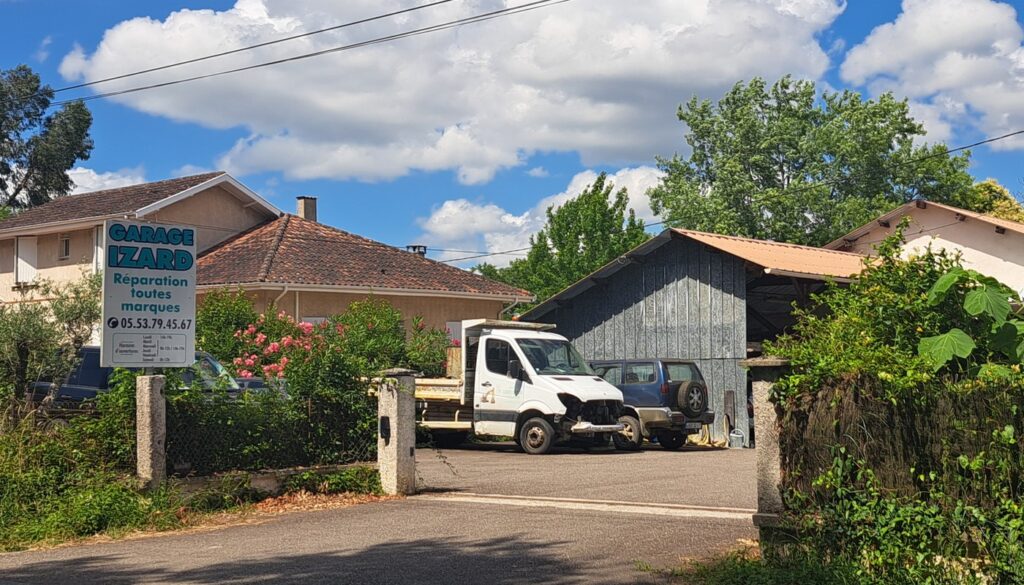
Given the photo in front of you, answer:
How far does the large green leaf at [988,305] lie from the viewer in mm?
7730

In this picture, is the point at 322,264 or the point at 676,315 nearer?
the point at 676,315

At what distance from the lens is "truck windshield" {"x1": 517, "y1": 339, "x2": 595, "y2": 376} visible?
69.0ft

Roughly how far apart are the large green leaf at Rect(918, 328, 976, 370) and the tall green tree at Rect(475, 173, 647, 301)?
46.4 m

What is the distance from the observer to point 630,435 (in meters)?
22.1

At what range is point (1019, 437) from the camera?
701 cm

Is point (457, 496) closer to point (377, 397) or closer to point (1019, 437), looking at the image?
point (377, 397)

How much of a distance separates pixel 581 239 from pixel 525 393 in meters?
35.6

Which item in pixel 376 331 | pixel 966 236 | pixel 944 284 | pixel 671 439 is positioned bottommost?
pixel 671 439

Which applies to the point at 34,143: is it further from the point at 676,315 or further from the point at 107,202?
the point at 676,315

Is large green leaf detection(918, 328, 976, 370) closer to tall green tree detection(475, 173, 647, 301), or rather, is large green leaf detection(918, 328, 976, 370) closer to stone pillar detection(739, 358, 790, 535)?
stone pillar detection(739, 358, 790, 535)

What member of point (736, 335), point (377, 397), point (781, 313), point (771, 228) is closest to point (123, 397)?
point (377, 397)

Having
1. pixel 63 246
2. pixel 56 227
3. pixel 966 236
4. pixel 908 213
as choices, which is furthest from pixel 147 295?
pixel 966 236

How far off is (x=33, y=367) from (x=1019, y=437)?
1309 centimetres

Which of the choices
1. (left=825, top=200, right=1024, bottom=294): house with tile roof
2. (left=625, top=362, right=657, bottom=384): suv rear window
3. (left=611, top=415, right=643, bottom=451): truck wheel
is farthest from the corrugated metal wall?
(left=825, top=200, right=1024, bottom=294): house with tile roof
